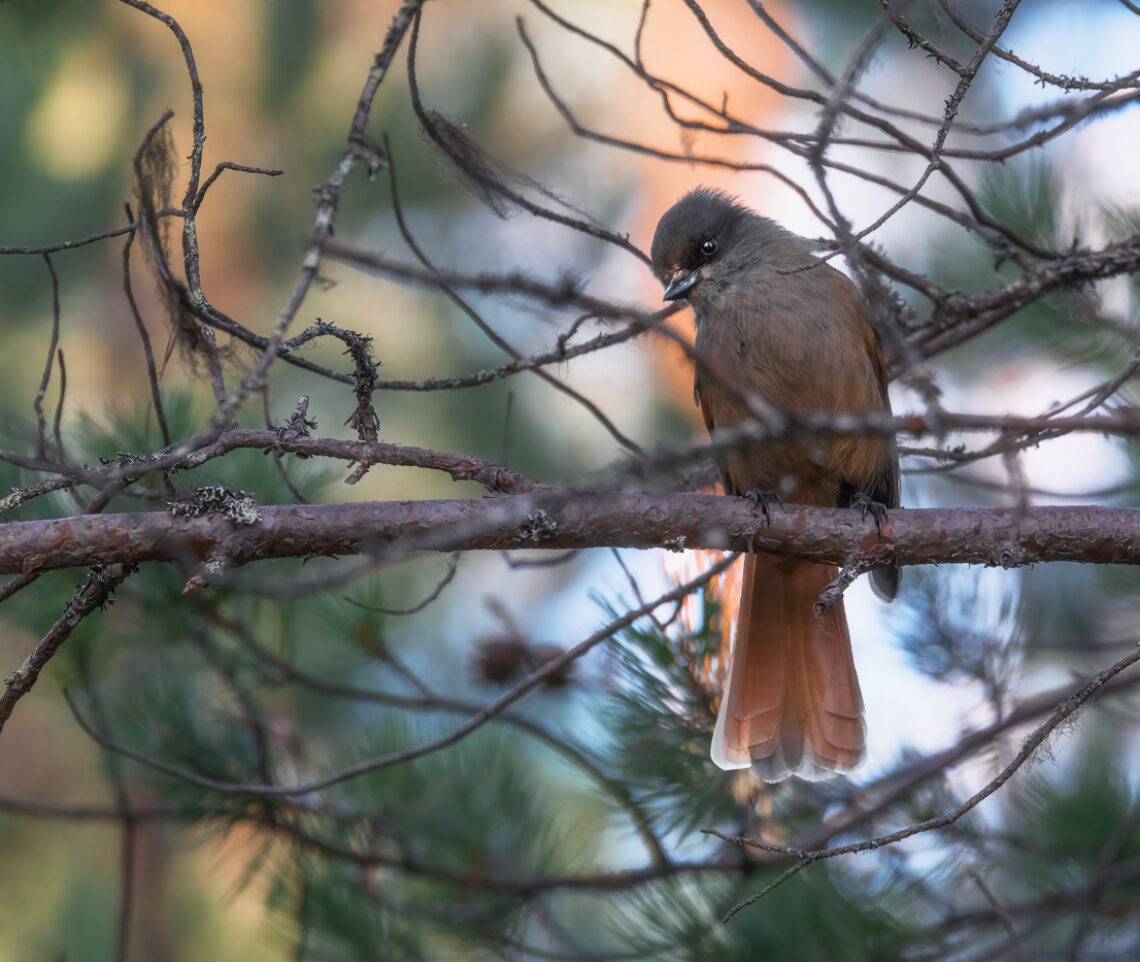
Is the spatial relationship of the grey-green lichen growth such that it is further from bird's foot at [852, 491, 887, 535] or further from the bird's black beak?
the bird's black beak

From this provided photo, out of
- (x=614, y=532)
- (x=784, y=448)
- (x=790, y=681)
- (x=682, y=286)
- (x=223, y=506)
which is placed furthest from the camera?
(x=682, y=286)

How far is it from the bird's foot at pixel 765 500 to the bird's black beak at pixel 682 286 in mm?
701

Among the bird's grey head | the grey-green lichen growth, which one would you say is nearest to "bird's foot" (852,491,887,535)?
the bird's grey head

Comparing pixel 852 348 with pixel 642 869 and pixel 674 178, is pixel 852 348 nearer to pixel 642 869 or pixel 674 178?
pixel 642 869

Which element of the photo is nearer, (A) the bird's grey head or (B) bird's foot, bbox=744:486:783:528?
(B) bird's foot, bbox=744:486:783:528

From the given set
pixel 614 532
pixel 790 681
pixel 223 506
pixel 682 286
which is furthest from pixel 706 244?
pixel 223 506

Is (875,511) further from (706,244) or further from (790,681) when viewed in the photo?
(706,244)

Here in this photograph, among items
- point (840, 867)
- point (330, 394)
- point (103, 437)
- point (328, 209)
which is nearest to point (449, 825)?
point (840, 867)

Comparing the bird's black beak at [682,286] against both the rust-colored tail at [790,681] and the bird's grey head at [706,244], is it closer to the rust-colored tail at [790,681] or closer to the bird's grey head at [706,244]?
the bird's grey head at [706,244]

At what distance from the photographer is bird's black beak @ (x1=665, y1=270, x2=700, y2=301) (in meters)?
3.90

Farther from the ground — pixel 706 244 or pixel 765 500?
pixel 706 244

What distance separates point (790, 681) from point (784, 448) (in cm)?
79

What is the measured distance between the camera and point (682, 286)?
3914 mm

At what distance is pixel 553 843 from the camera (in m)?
3.53
